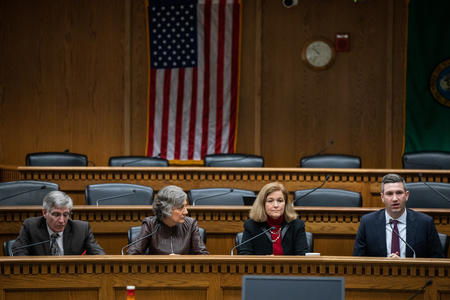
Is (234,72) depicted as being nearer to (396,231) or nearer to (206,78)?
(206,78)

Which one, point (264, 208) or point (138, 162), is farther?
point (138, 162)

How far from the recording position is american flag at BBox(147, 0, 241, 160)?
8.12m

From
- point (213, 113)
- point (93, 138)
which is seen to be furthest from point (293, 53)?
point (93, 138)

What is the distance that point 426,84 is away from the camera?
801 centimetres

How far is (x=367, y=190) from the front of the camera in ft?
18.6

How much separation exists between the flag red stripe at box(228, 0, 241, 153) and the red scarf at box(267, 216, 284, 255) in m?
Answer: 4.26

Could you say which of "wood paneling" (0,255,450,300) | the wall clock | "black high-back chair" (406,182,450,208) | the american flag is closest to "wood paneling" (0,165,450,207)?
"black high-back chair" (406,182,450,208)

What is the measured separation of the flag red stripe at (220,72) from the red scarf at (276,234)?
4268 millimetres

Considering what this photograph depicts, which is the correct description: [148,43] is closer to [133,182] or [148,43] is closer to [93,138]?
[93,138]

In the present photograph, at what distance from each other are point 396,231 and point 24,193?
2960 millimetres

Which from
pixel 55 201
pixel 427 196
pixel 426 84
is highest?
pixel 426 84

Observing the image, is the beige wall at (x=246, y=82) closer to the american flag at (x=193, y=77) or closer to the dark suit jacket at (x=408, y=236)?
the american flag at (x=193, y=77)

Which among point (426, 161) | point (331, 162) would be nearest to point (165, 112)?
point (331, 162)

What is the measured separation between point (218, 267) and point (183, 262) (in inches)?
6.9
